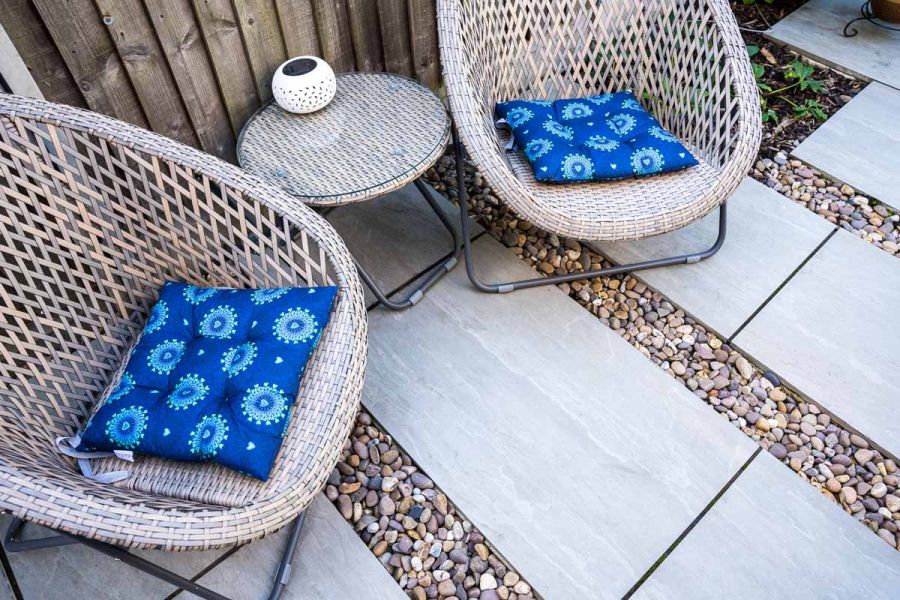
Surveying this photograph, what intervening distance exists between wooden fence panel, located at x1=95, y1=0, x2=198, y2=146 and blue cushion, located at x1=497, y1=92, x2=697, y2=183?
902 mm

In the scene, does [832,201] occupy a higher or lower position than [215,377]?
lower

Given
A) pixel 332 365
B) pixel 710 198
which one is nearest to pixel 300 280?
pixel 332 365

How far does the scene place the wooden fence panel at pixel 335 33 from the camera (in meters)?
2.01

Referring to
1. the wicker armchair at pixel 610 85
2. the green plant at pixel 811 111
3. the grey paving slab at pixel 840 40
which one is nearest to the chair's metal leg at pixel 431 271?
the wicker armchair at pixel 610 85

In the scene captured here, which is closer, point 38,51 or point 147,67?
point 38,51

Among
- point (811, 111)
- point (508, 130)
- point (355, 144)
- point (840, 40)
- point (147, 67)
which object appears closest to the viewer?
point (147, 67)

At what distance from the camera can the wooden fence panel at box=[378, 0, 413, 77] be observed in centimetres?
217

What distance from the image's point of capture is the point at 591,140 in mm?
1923

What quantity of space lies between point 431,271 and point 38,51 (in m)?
1.13

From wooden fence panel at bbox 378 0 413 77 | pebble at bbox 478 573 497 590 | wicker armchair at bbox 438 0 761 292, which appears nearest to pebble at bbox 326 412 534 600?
pebble at bbox 478 573 497 590

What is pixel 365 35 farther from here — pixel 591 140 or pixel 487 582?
pixel 487 582

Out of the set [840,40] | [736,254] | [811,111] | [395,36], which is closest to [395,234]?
[395,36]

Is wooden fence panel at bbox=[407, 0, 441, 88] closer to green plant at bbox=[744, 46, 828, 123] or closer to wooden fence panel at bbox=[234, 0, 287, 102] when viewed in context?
wooden fence panel at bbox=[234, 0, 287, 102]

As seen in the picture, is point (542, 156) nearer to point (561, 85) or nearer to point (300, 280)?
point (561, 85)
